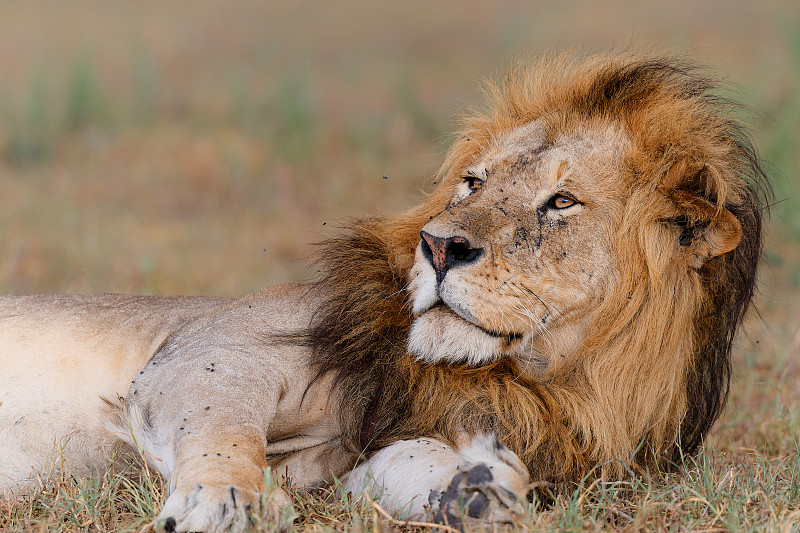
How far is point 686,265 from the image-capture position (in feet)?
8.61

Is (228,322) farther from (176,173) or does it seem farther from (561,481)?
(176,173)

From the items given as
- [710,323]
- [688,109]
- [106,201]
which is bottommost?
[106,201]

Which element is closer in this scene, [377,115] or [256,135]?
[256,135]

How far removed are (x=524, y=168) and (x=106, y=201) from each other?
5867mm

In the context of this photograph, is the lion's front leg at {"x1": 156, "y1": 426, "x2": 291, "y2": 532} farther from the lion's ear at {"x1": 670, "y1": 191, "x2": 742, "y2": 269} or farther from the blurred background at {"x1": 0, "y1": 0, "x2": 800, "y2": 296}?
the lion's ear at {"x1": 670, "y1": 191, "x2": 742, "y2": 269}

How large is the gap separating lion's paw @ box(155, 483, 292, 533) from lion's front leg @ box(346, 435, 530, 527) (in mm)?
324

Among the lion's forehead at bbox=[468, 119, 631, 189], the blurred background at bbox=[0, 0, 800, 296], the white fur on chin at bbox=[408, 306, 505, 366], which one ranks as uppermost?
the lion's forehead at bbox=[468, 119, 631, 189]

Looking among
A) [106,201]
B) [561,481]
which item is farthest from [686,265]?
[106,201]

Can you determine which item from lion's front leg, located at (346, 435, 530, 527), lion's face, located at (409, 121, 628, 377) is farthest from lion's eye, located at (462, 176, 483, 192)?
lion's front leg, located at (346, 435, 530, 527)

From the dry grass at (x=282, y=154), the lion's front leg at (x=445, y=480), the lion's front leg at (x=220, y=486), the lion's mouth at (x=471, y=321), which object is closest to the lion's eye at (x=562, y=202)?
the lion's mouth at (x=471, y=321)

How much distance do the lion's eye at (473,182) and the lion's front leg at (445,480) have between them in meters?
0.78

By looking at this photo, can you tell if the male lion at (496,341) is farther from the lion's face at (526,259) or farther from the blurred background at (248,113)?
the blurred background at (248,113)

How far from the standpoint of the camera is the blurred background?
645 centimetres

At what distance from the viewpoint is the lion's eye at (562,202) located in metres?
2.61
